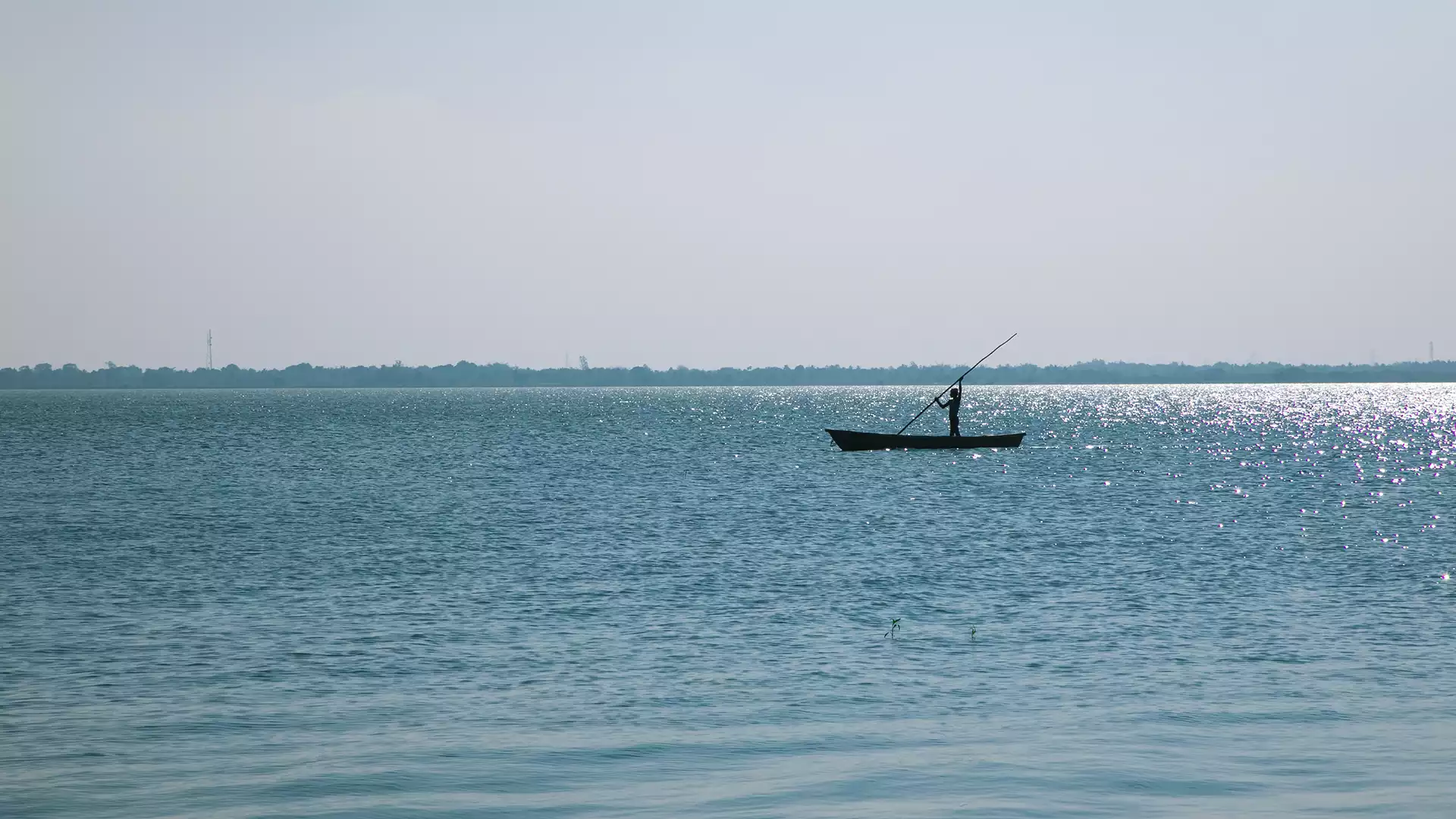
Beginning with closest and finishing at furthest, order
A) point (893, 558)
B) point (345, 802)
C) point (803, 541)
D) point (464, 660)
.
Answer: point (345, 802), point (464, 660), point (893, 558), point (803, 541)

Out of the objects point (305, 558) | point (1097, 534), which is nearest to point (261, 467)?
point (305, 558)

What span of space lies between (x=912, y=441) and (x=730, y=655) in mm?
54901

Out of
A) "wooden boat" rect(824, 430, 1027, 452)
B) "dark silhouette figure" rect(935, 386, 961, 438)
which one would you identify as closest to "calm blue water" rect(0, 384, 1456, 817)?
"dark silhouette figure" rect(935, 386, 961, 438)

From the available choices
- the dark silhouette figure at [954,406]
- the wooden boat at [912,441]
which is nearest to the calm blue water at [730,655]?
the dark silhouette figure at [954,406]

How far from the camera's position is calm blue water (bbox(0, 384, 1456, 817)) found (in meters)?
12.9

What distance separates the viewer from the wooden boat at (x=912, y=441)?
239 ft

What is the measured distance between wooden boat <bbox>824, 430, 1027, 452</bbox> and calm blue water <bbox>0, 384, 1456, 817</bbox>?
73.9ft

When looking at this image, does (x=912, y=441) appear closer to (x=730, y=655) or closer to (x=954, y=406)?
(x=954, y=406)

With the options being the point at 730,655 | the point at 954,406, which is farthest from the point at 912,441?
the point at 730,655

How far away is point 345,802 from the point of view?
40.7 ft

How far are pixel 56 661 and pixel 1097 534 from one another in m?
25.2

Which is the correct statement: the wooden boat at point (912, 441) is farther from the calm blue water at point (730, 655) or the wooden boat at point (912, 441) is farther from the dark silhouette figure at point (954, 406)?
the calm blue water at point (730, 655)

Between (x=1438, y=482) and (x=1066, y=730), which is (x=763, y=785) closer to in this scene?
(x=1066, y=730)

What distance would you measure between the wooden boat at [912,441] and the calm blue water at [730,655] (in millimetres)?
22533
